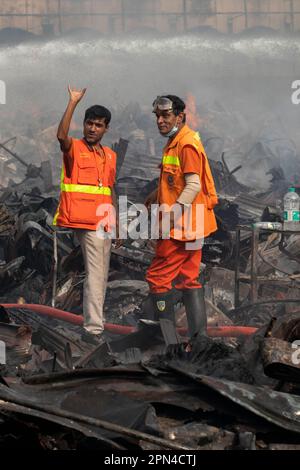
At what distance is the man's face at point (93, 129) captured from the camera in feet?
21.2

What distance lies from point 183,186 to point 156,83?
22505mm

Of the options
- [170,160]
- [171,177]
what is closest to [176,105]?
[170,160]

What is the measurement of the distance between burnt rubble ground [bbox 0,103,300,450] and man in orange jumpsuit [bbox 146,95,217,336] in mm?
383

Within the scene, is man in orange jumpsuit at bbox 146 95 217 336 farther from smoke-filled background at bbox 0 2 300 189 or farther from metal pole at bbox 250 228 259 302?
smoke-filled background at bbox 0 2 300 189

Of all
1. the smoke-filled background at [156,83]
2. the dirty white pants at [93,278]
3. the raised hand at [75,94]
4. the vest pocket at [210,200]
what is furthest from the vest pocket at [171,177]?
the smoke-filled background at [156,83]

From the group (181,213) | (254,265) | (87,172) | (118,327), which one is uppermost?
(87,172)

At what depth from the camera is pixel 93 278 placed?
6.60 meters

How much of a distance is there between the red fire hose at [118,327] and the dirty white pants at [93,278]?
290mm

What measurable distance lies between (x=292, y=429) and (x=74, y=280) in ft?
15.4

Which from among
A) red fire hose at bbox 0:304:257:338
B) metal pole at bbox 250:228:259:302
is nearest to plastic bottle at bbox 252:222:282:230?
metal pole at bbox 250:228:259:302

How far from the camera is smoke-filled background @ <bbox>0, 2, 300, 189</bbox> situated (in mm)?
20984

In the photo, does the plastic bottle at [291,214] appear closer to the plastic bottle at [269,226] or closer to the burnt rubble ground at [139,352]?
the plastic bottle at [269,226]

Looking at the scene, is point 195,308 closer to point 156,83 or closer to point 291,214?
point 291,214

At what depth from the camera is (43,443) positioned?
330 cm
